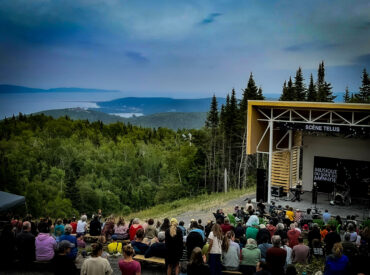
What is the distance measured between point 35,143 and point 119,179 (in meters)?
16.9

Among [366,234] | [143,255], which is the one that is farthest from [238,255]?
[366,234]

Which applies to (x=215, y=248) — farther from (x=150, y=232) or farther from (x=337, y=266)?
(x=150, y=232)

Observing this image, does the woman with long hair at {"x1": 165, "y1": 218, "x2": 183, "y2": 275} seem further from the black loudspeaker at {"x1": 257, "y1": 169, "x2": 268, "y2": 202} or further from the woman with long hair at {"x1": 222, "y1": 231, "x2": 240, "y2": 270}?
the black loudspeaker at {"x1": 257, "y1": 169, "x2": 268, "y2": 202}

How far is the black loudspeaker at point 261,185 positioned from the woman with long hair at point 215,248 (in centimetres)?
1200

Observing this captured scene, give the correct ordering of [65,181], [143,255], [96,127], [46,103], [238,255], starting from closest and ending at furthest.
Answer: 1. [238,255]
2. [143,255]
3. [65,181]
4. [96,127]
5. [46,103]

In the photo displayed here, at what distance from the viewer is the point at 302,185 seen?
21.8m

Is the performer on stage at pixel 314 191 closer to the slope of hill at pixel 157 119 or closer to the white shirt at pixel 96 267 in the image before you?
the white shirt at pixel 96 267

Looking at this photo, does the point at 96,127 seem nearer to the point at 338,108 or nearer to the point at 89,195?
the point at 89,195

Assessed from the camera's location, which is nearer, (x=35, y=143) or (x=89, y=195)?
(x=89, y=195)

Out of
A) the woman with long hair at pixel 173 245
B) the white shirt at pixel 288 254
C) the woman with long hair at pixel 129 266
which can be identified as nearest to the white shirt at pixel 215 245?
the woman with long hair at pixel 173 245

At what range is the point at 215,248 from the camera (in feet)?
23.6

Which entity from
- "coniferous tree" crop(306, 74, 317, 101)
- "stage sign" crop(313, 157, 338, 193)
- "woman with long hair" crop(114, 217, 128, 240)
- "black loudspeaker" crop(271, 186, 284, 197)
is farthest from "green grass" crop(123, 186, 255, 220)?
"coniferous tree" crop(306, 74, 317, 101)

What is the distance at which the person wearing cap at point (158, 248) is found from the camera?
323 inches

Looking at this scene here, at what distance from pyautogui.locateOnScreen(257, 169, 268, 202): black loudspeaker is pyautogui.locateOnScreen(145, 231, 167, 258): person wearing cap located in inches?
449
